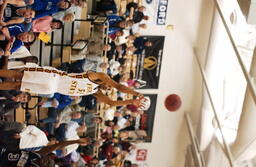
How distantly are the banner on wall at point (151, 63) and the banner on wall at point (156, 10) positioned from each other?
25cm

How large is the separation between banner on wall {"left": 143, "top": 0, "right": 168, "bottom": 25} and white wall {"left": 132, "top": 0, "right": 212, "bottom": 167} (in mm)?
73

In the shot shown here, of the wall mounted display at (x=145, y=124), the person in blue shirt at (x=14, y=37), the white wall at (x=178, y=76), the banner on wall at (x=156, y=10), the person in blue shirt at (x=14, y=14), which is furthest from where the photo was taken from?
the wall mounted display at (x=145, y=124)

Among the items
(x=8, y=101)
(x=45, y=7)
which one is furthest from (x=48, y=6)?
(x=8, y=101)

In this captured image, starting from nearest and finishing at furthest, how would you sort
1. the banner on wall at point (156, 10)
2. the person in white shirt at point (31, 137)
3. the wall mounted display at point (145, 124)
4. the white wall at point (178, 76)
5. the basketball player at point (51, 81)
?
the basketball player at point (51, 81) < the person in white shirt at point (31, 137) < the banner on wall at point (156, 10) < the white wall at point (178, 76) < the wall mounted display at point (145, 124)

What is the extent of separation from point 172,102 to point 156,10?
1.46 m

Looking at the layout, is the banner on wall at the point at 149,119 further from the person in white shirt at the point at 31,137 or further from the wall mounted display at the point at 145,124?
the person in white shirt at the point at 31,137

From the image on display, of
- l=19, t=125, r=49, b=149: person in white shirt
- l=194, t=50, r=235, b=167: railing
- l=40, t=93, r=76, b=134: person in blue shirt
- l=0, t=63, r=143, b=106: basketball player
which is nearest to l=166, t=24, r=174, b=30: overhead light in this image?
l=194, t=50, r=235, b=167: railing

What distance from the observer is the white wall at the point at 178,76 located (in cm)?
726

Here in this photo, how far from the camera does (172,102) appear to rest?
769 centimetres

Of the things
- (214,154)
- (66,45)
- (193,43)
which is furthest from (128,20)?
(214,154)

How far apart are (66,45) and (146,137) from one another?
226cm

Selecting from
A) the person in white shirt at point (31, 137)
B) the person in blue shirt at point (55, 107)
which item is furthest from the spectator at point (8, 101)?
the person in blue shirt at point (55, 107)

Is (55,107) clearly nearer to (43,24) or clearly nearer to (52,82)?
(52,82)

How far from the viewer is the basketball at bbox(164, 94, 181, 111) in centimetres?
767
